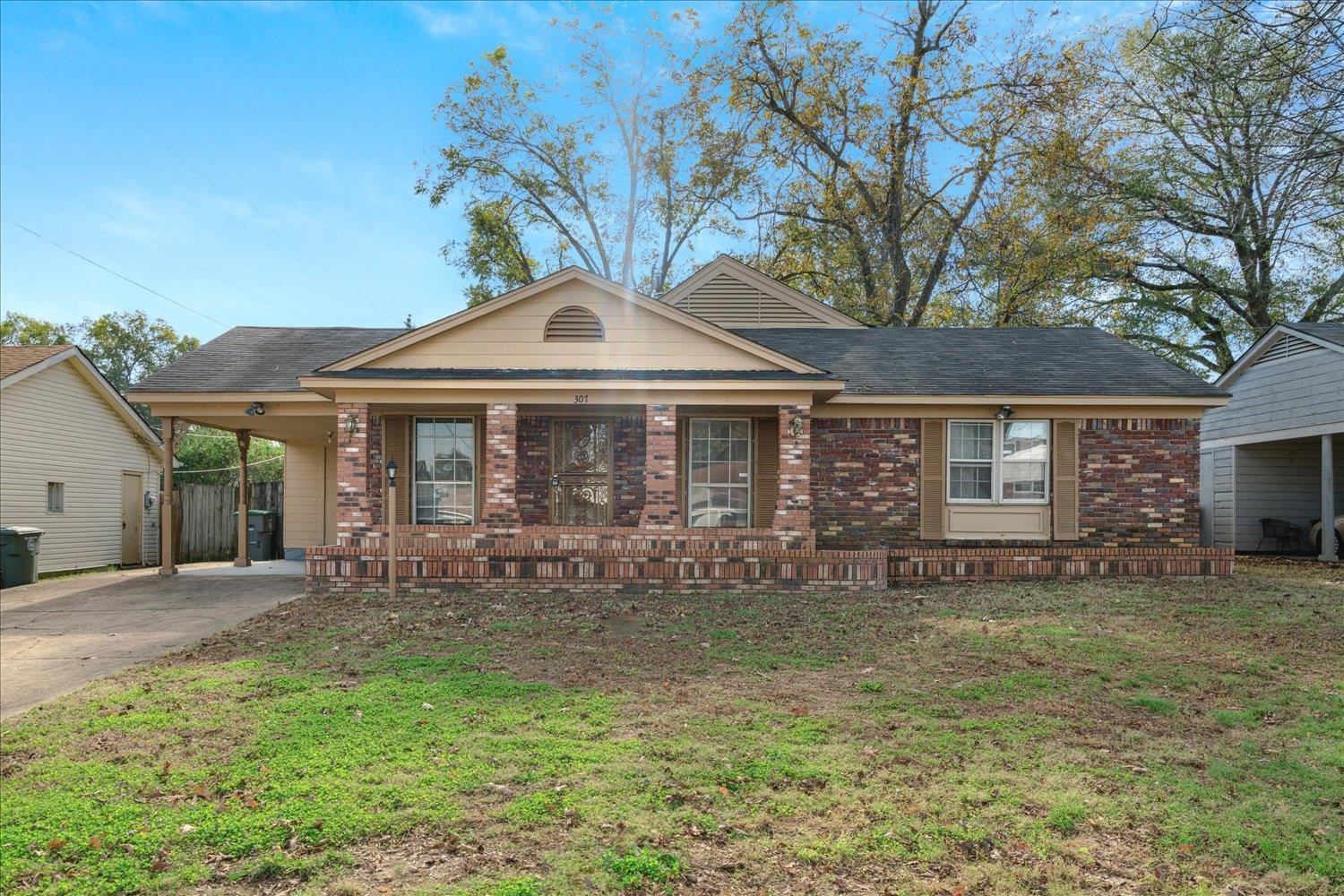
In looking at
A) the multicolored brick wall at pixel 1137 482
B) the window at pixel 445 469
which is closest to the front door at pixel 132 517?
the window at pixel 445 469

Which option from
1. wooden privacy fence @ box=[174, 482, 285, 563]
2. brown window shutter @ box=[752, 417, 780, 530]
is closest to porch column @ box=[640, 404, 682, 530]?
brown window shutter @ box=[752, 417, 780, 530]

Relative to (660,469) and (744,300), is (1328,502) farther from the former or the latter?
(660,469)

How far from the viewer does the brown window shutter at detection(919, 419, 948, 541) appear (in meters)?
13.0

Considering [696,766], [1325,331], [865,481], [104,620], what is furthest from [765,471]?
[1325,331]

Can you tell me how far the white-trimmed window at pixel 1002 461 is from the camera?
13.2m

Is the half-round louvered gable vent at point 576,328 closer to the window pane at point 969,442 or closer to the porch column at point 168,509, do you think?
the window pane at point 969,442

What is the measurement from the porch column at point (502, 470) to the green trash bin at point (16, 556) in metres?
8.50

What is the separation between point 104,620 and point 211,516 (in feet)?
34.8

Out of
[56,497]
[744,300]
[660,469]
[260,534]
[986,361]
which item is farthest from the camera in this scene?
[744,300]

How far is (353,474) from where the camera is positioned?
1179 centimetres

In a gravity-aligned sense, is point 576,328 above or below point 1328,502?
above

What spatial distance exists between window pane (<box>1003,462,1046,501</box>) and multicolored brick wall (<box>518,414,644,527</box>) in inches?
242

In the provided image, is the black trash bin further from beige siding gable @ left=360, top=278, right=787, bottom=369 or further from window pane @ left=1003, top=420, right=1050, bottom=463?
window pane @ left=1003, top=420, right=1050, bottom=463

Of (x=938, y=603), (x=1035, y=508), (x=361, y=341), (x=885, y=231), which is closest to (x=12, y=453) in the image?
(x=361, y=341)
